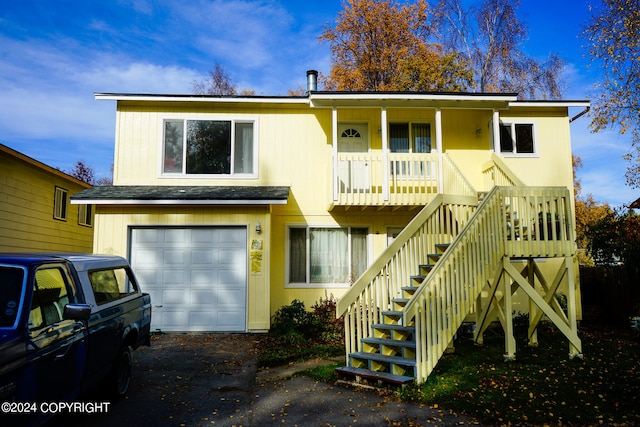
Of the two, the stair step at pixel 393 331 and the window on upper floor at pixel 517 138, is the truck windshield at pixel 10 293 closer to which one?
the stair step at pixel 393 331

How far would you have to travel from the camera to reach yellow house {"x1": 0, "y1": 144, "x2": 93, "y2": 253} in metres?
12.2

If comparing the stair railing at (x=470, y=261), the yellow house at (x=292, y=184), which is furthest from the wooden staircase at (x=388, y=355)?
the yellow house at (x=292, y=184)

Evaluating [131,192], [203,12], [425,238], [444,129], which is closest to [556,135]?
[444,129]

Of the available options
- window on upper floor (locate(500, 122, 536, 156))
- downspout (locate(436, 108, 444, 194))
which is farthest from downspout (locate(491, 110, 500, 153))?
downspout (locate(436, 108, 444, 194))

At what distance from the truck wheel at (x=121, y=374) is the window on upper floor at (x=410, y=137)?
893cm

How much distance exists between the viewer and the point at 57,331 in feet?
13.1

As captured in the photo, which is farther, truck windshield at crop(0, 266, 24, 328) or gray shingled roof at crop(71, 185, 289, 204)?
gray shingled roof at crop(71, 185, 289, 204)

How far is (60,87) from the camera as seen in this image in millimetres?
18281

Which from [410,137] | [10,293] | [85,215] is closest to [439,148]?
[410,137]

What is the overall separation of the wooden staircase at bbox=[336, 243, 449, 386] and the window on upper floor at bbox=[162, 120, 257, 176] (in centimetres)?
630

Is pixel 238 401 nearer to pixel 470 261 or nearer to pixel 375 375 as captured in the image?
pixel 375 375

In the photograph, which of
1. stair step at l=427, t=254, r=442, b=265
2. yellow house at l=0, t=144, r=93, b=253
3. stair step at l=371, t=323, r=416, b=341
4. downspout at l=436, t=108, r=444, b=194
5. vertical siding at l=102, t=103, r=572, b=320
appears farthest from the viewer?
yellow house at l=0, t=144, r=93, b=253

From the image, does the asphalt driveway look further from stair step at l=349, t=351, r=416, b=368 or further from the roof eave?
the roof eave

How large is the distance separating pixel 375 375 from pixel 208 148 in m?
8.07
